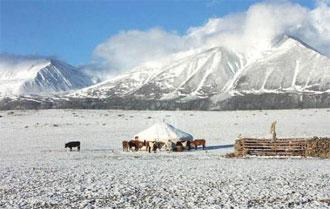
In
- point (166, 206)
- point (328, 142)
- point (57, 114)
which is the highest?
point (57, 114)

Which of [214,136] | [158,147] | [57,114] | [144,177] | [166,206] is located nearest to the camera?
Result: [166,206]

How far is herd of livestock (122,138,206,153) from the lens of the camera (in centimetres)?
5041

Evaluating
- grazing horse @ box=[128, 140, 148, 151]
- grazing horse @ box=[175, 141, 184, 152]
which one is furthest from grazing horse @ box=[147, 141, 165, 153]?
grazing horse @ box=[175, 141, 184, 152]

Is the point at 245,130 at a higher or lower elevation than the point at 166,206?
higher

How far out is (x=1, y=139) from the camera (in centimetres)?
6644

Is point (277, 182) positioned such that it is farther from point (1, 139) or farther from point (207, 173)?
point (1, 139)

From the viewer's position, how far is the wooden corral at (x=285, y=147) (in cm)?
4312

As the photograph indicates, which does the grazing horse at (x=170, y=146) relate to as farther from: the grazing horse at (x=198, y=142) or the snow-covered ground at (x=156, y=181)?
the snow-covered ground at (x=156, y=181)

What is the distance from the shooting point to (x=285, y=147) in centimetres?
4406

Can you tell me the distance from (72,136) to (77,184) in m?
43.1

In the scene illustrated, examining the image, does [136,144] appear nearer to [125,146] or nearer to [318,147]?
[125,146]

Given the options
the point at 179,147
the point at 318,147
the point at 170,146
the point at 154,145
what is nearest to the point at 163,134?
the point at 170,146

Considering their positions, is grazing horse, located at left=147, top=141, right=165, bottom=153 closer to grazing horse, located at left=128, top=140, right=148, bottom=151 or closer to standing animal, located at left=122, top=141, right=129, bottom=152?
grazing horse, located at left=128, top=140, right=148, bottom=151

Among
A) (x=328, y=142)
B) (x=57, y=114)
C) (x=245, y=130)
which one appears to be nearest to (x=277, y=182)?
(x=328, y=142)
